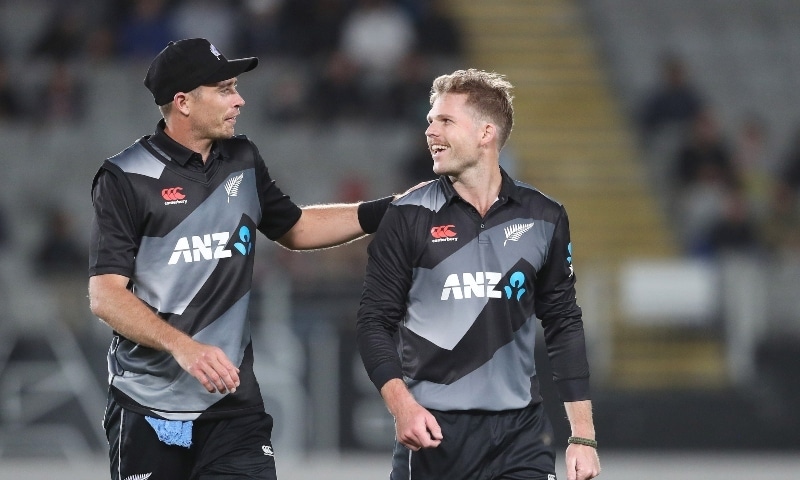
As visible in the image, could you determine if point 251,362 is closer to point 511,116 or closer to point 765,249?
point 511,116

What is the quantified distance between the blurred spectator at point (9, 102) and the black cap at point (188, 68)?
9823mm

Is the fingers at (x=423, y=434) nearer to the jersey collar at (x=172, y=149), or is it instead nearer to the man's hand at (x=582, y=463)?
the man's hand at (x=582, y=463)

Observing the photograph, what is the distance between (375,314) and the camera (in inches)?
209

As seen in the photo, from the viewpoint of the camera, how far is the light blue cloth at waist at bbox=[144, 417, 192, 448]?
550cm

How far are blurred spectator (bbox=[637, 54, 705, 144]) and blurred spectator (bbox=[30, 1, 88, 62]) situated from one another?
6.07 metres

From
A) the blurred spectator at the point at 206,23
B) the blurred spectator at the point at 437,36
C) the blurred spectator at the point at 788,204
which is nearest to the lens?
the blurred spectator at the point at 788,204

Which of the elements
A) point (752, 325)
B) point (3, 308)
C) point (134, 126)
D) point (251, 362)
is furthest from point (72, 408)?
point (251, 362)

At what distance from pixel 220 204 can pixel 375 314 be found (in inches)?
31.9

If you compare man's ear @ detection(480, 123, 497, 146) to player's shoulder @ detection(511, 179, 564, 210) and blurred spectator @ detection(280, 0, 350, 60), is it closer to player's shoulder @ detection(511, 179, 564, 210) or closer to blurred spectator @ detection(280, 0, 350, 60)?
player's shoulder @ detection(511, 179, 564, 210)

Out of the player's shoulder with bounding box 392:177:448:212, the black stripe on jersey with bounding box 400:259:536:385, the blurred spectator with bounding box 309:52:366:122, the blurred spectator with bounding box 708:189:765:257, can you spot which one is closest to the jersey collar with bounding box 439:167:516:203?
the player's shoulder with bounding box 392:177:448:212

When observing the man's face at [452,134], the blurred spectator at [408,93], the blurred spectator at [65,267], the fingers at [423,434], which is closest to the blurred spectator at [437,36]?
the blurred spectator at [408,93]

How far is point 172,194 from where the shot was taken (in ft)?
18.3

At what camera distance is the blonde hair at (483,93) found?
17.9 ft

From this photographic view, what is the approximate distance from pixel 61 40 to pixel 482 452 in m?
11.1
